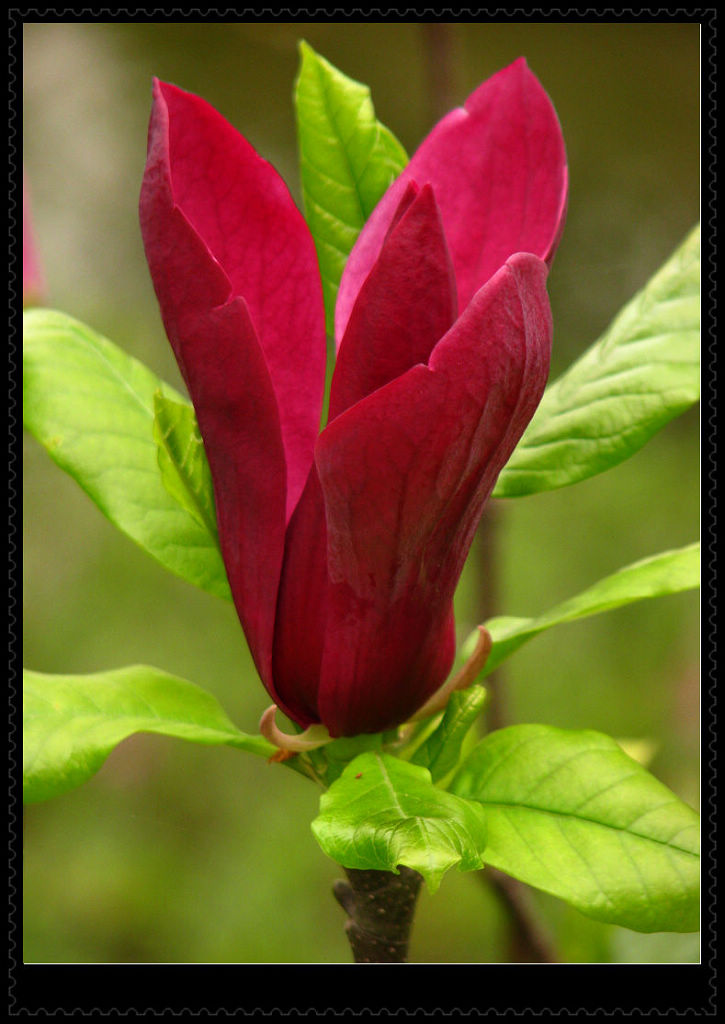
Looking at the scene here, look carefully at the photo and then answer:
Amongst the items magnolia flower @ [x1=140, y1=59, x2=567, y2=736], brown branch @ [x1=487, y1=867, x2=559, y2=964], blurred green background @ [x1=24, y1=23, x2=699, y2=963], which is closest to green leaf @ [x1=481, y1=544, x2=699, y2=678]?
magnolia flower @ [x1=140, y1=59, x2=567, y2=736]

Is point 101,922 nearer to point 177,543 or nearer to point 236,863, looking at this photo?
point 236,863

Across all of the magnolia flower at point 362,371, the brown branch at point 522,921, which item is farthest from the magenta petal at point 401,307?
the brown branch at point 522,921

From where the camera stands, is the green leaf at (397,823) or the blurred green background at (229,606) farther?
the blurred green background at (229,606)

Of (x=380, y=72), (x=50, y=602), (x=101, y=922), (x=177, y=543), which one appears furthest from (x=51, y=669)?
(x=177, y=543)

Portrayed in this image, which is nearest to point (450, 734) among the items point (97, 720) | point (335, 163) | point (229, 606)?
point (97, 720)

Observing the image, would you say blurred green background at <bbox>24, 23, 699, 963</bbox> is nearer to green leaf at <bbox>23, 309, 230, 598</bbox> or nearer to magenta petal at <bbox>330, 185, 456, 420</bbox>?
green leaf at <bbox>23, 309, 230, 598</bbox>

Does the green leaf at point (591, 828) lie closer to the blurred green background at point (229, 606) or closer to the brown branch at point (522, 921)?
the brown branch at point (522, 921)
